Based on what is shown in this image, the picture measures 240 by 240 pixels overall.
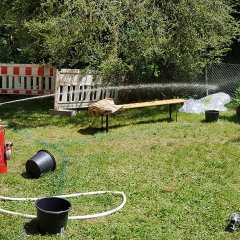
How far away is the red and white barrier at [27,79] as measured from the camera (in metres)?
12.3

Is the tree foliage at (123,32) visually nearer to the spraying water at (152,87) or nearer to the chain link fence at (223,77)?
the spraying water at (152,87)

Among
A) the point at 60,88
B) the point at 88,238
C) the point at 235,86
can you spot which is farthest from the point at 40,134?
the point at 235,86

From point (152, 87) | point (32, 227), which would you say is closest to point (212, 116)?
point (152, 87)

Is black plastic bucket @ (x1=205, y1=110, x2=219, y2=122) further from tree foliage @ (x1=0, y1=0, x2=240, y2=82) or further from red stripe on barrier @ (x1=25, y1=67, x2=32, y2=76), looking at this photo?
red stripe on barrier @ (x1=25, y1=67, x2=32, y2=76)

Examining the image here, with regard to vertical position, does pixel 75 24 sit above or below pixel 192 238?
above

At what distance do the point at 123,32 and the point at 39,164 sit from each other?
18.1 feet

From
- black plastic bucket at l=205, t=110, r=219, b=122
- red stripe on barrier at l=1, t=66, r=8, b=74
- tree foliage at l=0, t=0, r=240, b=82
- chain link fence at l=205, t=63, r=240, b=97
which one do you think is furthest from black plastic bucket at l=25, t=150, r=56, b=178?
chain link fence at l=205, t=63, r=240, b=97

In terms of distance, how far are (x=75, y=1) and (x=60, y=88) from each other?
2.27 meters

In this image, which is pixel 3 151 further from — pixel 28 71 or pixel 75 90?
pixel 28 71

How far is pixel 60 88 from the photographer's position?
11312mm

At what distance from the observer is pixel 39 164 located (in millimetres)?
6547

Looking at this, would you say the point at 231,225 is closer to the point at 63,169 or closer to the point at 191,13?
the point at 63,169

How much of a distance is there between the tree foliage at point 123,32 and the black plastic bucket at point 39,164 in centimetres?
412

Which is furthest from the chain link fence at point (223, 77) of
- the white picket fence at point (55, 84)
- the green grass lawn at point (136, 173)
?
the white picket fence at point (55, 84)
